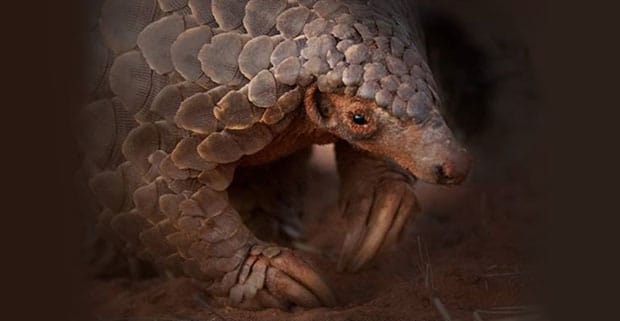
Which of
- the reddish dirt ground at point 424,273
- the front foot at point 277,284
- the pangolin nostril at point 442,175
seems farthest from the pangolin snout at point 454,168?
the front foot at point 277,284

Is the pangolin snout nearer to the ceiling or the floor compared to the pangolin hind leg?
nearer to the ceiling

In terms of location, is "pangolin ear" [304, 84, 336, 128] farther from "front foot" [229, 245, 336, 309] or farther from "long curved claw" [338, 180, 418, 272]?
"long curved claw" [338, 180, 418, 272]

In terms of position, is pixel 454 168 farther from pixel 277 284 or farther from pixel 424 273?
pixel 277 284

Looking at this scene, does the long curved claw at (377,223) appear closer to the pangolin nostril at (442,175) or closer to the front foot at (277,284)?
the front foot at (277,284)

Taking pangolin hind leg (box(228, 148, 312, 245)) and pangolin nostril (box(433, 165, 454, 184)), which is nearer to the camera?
pangolin nostril (box(433, 165, 454, 184))

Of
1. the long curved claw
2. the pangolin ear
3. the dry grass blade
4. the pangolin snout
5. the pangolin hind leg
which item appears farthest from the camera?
the pangolin hind leg

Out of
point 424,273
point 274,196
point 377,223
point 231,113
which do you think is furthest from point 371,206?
point 231,113

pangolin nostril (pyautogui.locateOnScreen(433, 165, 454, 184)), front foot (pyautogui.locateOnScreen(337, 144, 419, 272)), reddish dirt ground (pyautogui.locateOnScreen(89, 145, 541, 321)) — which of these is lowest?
reddish dirt ground (pyautogui.locateOnScreen(89, 145, 541, 321))

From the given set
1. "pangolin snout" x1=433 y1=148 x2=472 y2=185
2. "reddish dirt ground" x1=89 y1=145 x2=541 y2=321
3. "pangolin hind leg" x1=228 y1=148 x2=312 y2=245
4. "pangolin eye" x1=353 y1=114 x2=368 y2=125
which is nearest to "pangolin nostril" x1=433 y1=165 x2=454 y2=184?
"pangolin snout" x1=433 y1=148 x2=472 y2=185
